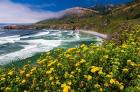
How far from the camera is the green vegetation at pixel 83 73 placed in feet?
37.3

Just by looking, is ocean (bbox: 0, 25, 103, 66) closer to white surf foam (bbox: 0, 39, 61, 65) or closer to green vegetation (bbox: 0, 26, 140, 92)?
white surf foam (bbox: 0, 39, 61, 65)

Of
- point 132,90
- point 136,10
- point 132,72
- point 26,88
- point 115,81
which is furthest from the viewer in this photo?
point 136,10

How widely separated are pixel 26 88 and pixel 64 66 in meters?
1.50

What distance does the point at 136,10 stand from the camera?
593ft

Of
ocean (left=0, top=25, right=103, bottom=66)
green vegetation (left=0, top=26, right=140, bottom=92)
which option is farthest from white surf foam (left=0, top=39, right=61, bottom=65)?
green vegetation (left=0, top=26, right=140, bottom=92)

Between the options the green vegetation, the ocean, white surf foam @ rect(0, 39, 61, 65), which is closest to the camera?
the green vegetation

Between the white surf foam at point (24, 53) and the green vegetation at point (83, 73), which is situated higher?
the green vegetation at point (83, 73)

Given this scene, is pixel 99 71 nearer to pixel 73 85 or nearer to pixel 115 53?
pixel 73 85

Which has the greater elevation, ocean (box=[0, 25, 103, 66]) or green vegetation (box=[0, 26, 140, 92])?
green vegetation (box=[0, 26, 140, 92])

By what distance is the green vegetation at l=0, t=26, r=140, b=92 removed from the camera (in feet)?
37.3

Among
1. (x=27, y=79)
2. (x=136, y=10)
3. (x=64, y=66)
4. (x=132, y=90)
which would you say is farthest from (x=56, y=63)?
(x=136, y=10)

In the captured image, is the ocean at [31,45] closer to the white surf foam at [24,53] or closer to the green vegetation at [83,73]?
the white surf foam at [24,53]

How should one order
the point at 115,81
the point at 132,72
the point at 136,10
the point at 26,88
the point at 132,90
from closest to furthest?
1. the point at 132,90
2. the point at 115,81
3. the point at 132,72
4. the point at 26,88
5. the point at 136,10

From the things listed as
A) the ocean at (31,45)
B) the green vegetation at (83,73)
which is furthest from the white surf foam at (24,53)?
the green vegetation at (83,73)
